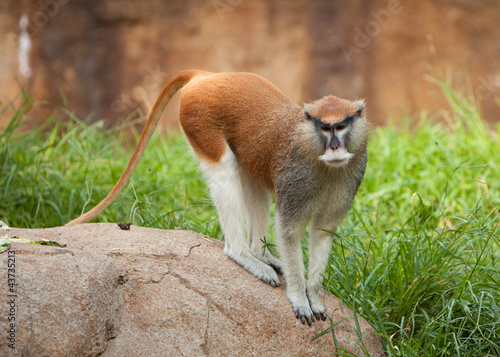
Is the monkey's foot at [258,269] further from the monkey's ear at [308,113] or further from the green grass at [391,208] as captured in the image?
the monkey's ear at [308,113]

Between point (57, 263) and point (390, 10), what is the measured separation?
5.58 m

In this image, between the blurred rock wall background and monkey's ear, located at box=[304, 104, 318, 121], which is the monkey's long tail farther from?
the blurred rock wall background

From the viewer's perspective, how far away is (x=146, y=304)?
91.1 inches

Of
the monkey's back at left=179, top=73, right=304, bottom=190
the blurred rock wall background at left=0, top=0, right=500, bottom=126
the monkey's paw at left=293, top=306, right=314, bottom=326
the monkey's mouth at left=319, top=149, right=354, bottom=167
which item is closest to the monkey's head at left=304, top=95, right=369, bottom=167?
the monkey's mouth at left=319, top=149, right=354, bottom=167

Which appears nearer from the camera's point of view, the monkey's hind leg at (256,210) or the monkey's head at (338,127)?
the monkey's head at (338,127)

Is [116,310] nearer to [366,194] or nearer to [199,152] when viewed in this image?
[199,152]

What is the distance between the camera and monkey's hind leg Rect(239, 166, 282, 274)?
321 centimetres

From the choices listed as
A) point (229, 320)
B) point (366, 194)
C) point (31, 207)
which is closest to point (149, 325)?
point (229, 320)

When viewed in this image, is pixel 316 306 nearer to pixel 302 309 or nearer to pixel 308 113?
pixel 302 309

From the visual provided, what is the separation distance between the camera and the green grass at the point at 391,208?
2727mm

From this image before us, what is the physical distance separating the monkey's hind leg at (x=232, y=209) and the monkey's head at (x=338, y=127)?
0.59 m

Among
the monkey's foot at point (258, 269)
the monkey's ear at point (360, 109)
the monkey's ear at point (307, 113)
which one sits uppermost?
the monkey's ear at point (360, 109)

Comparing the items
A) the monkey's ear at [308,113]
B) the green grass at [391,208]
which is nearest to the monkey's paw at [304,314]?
the green grass at [391,208]

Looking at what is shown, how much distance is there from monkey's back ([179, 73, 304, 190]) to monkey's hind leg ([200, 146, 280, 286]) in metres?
0.06
